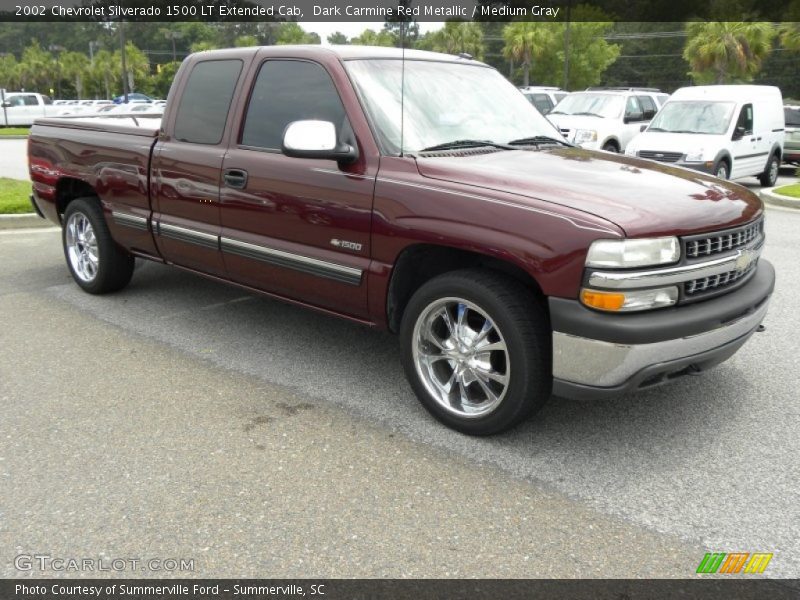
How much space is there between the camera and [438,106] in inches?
164

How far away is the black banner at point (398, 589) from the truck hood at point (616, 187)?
4.47 feet

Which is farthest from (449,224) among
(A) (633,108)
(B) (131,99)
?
(B) (131,99)

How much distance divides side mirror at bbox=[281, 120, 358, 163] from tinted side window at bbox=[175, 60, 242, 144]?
3.58ft

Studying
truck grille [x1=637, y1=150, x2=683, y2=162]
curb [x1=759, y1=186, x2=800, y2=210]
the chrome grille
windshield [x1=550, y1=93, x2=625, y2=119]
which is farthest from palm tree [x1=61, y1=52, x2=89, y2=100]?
the chrome grille

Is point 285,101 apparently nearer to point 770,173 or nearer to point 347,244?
point 347,244

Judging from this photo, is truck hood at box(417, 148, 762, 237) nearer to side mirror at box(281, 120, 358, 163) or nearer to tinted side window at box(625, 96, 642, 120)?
side mirror at box(281, 120, 358, 163)

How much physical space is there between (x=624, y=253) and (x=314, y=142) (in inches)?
63.8

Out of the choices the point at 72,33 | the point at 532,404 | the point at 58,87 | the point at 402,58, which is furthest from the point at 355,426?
the point at 72,33

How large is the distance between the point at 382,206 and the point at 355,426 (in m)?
1.12

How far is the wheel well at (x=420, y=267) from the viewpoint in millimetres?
3620

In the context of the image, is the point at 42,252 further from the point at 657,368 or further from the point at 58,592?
the point at 657,368

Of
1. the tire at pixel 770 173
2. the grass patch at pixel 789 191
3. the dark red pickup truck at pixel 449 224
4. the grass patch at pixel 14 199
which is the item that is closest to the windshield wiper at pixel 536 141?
the dark red pickup truck at pixel 449 224

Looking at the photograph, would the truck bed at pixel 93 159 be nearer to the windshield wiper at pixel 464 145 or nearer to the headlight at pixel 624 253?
the windshield wiper at pixel 464 145

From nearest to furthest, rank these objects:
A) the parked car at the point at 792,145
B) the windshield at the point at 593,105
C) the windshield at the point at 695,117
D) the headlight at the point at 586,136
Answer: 1. the windshield at the point at 695,117
2. the headlight at the point at 586,136
3. the windshield at the point at 593,105
4. the parked car at the point at 792,145
